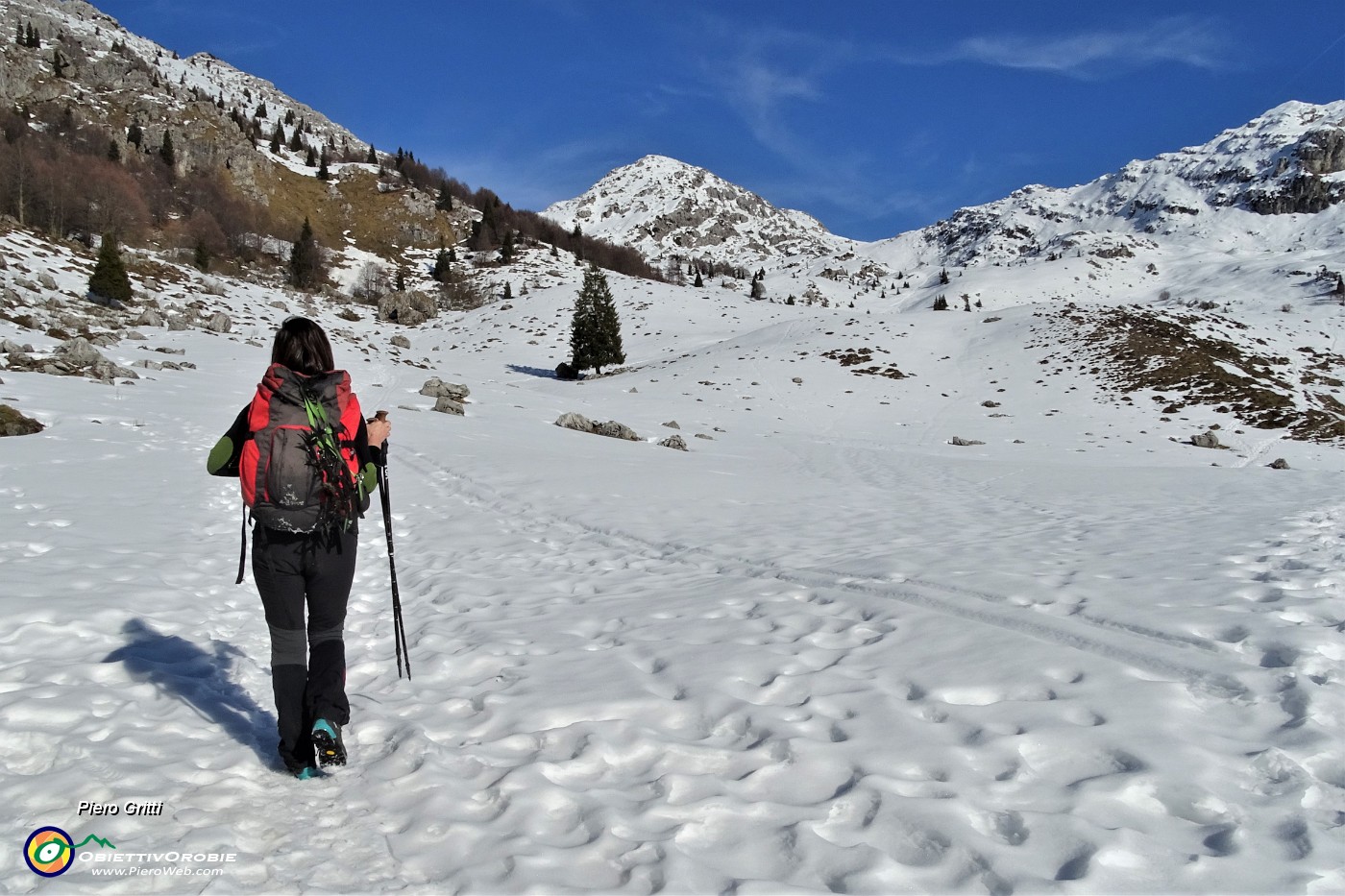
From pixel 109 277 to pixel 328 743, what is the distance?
4609 centimetres

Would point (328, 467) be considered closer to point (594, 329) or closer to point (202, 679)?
point (202, 679)

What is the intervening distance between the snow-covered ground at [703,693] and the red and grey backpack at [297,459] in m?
1.52

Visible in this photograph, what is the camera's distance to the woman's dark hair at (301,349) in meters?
3.93

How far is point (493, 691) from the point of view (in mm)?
5129

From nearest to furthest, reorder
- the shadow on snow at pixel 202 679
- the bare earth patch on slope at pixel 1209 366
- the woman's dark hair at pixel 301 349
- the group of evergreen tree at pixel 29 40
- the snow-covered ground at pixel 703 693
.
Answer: the snow-covered ground at pixel 703 693 < the woman's dark hair at pixel 301 349 < the shadow on snow at pixel 202 679 < the bare earth patch on slope at pixel 1209 366 < the group of evergreen tree at pixel 29 40

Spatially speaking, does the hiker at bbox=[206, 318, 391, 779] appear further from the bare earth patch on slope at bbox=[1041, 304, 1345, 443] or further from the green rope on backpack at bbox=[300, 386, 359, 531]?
the bare earth patch on slope at bbox=[1041, 304, 1345, 443]

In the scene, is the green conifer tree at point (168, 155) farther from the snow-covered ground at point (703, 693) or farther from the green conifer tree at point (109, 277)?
the snow-covered ground at point (703, 693)

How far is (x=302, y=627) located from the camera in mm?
4012

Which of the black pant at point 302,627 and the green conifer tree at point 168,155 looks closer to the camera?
the black pant at point 302,627

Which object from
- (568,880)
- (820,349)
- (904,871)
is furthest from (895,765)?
(820,349)

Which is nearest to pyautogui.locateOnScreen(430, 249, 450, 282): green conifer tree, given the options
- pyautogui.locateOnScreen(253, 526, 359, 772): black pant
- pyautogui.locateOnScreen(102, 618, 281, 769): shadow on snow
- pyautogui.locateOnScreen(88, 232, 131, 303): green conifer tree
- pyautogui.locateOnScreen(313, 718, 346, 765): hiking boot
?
pyautogui.locateOnScreen(88, 232, 131, 303): green conifer tree

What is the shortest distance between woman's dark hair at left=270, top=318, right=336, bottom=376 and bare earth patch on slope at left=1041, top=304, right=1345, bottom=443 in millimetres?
34912

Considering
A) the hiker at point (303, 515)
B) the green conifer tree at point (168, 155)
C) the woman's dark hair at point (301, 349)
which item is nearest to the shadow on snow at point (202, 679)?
the hiker at point (303, 515)

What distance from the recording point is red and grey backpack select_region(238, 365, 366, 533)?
3.78 meters
